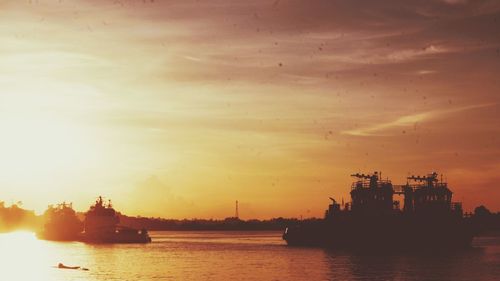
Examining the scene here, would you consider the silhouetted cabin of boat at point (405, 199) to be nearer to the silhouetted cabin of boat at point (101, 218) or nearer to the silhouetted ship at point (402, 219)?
the silhouetted ship at point (402, 219)

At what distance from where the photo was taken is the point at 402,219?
14262cm

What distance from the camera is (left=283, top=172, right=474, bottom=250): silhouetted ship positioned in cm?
14012

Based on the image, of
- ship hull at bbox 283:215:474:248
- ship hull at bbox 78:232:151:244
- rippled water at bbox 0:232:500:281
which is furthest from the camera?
ship hull at bbox 78:232:151:244

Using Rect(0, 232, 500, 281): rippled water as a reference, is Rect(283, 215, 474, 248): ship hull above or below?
above

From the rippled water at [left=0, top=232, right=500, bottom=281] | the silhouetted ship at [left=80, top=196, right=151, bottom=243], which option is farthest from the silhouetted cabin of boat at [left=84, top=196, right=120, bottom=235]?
the rippled water at [left=0, top=232, right=500, bottom=281]

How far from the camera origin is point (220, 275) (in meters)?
87.8

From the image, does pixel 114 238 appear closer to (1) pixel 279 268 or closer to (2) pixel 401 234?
(2) pixel 401 234

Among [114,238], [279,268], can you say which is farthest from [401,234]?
[114,238]

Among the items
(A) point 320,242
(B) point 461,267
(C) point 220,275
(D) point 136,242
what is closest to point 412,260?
(B) point 461,267

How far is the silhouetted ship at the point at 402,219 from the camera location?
140 meters

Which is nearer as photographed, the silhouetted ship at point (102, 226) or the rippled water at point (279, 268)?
the rippled water at point (279, 268)

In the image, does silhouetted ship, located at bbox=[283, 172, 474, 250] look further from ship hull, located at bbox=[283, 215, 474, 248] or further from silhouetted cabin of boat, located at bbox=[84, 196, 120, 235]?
silhouetted cabin of boat, located at bbox=[84, 196, 120, 235]

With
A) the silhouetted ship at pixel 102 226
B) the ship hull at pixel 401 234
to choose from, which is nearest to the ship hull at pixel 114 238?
the silhouetted ship at pixel 102 226

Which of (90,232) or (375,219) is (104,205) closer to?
(90,232)
